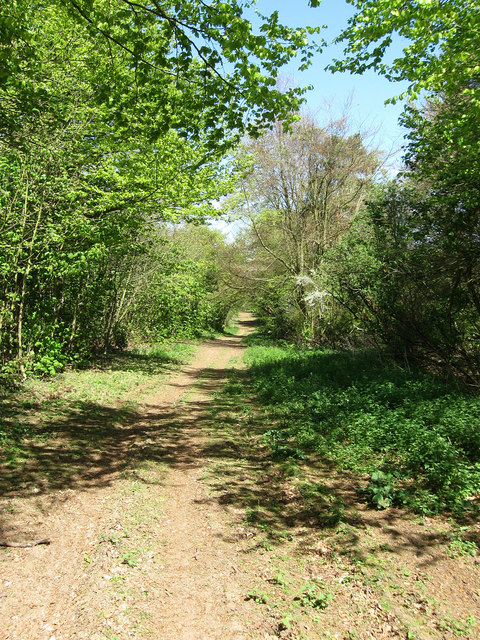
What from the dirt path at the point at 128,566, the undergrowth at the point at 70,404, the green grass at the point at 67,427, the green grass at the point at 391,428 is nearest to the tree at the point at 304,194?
the green grass at the point at 391,428

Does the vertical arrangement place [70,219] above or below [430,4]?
below

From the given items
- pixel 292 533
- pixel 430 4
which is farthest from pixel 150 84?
pixel 292 533

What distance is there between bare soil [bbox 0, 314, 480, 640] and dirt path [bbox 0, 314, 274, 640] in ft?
0.04

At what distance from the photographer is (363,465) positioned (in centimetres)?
586

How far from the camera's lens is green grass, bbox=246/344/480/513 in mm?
4930

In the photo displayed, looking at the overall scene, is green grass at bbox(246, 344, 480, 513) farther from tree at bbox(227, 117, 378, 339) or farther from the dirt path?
tree at bbox(227, 117, 378, 339)

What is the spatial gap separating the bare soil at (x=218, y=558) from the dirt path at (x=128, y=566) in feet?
0.04

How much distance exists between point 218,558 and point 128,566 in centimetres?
89

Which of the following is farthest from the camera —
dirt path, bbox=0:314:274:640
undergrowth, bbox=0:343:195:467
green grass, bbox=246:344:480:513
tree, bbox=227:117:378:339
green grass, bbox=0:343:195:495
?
tree, bbox=227:117:378:339

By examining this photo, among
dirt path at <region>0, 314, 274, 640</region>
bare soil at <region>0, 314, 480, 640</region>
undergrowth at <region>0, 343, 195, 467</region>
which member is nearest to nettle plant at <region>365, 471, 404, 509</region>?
bare soil at <region>0, 314, 480, 640</region>

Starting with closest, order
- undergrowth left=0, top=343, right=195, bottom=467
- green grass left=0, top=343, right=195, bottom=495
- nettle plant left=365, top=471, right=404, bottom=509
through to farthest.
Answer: nettle plant left=365, top=471, right=404, bottom=509 → green grass left=0, top=343, right=195, bottom=495 → undergrowth left=0, top=343, right=195, bottom=467

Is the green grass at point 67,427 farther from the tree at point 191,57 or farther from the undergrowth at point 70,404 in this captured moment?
the tree at point 191,57

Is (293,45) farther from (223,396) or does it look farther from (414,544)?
(223,396)

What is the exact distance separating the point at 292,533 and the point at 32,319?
8003 millimetres
